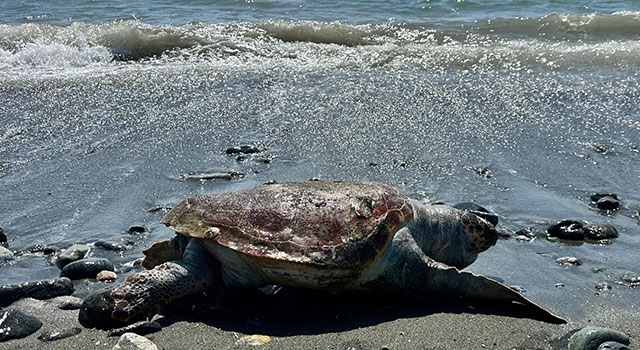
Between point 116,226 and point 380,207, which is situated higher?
point 380,207

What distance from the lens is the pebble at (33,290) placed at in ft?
13.0

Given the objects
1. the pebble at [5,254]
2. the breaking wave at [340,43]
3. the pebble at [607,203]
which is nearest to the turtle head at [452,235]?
the pebble at [607,203]

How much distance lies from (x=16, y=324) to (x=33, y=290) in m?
0.44

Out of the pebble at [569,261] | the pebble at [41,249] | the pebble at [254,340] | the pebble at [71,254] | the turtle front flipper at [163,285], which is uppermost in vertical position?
the turtle front flipper at [163,285]

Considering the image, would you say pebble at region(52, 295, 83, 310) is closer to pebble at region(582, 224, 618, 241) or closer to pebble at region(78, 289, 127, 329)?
pebble at region(78, 289, 127, 329)

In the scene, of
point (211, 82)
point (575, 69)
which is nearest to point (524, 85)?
point (575, 69)

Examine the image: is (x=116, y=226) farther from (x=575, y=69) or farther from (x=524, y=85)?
(x=575, y=69)

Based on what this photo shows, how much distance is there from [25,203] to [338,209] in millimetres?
2875

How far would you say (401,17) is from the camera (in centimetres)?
1282

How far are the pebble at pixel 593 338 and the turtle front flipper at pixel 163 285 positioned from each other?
179 cm

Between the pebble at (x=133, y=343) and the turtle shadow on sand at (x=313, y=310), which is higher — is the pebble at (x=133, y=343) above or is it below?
above

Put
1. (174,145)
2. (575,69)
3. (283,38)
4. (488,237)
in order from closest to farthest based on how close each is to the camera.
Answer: (488,237) < (174,145) < (575,69) < (283,38)

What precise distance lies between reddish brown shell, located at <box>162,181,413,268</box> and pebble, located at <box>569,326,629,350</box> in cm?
102

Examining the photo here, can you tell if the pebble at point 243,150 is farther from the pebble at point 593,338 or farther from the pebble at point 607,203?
the pebble at point 593,338
